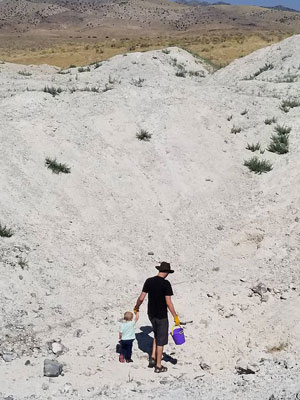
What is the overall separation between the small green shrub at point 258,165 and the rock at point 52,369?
27.8 feet

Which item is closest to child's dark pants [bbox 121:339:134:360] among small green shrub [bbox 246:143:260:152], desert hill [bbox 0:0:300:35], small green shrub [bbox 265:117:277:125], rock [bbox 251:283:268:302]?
rock [bbox 251:283:268:302]

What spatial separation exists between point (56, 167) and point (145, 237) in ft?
9.44

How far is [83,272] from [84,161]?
392 centimetres

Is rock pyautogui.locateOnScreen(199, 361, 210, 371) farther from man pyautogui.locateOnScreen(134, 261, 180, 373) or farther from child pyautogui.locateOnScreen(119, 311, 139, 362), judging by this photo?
child pyautogui.locateOnScreen(119, 311, 139, 362)

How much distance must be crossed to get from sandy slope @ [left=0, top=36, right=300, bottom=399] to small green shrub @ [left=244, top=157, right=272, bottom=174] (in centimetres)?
27

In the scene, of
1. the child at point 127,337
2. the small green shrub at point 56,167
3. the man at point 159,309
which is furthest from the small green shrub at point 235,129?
the child at point 127,337

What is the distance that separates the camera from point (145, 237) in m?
11.2

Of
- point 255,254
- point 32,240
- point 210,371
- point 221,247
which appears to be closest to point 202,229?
point 221,247

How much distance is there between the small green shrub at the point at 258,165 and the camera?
1374 cm

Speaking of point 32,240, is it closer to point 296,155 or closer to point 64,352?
point 64,352

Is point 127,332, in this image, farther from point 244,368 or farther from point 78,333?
point 244,368

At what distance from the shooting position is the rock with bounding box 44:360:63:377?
279 inches

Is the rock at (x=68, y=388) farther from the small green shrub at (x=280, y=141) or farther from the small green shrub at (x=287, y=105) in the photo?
the small green shrub at (x=287, y=105)

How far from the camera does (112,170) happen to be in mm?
12844
